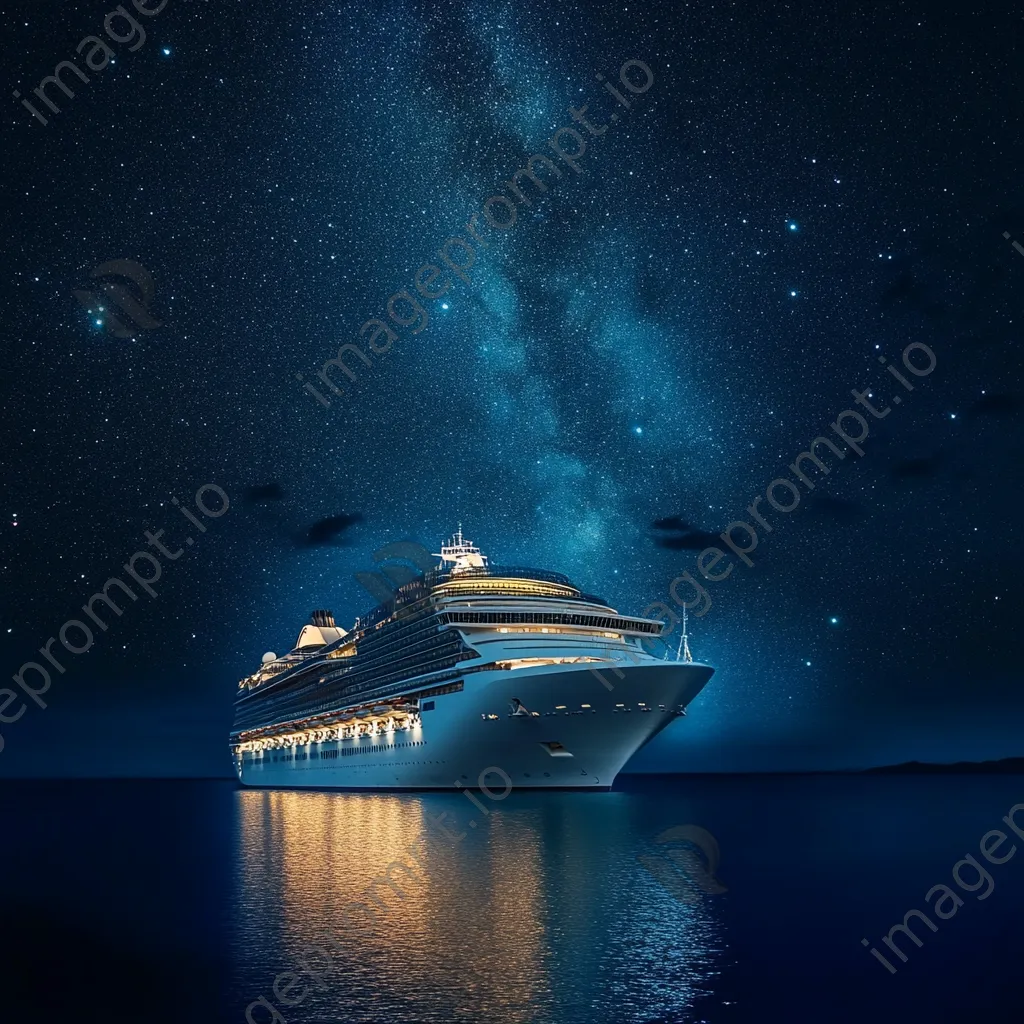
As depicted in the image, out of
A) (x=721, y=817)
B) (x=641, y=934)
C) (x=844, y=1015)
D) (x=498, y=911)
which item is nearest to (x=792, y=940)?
(x=641, y=934)

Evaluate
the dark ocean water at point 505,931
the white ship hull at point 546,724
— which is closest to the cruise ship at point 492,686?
the white ship hull at point 546,724

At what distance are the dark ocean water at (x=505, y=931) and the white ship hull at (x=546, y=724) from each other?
15.1m

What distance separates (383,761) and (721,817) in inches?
1206

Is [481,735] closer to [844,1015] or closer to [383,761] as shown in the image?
[383,761]

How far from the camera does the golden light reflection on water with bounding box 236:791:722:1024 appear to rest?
1678cm

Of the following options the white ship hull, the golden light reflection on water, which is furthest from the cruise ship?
the golden light reflection on water

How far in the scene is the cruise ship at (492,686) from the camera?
63.2 meters

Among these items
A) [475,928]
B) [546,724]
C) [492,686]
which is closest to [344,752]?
[492,686]

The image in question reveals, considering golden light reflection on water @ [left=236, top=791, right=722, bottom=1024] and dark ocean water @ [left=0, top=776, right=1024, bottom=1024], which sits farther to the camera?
dark ocean water @ [left=0, top=776, right=1024, bottom=1024]

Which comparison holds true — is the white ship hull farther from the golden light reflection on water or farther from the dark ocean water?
the golden light reflection on water

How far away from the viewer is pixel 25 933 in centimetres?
2472

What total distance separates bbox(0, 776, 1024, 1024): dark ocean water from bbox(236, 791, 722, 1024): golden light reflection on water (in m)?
0.09

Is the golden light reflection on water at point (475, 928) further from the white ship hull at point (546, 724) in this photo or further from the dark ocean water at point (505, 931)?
the white ship hull at point (546, 724)

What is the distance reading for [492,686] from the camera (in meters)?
65.1
